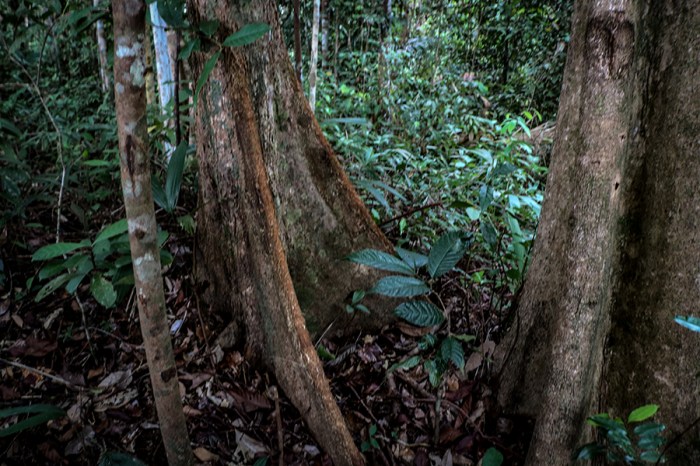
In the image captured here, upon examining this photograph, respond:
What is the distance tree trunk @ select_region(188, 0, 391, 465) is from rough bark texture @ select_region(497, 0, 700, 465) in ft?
3.34

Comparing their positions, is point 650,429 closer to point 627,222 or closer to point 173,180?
point 627,222

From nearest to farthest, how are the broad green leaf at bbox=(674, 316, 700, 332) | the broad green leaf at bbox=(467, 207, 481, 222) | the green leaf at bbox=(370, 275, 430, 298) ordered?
1. the broad green leaf at bbox=(674, 316, 700, 332)
2. the green leaf at bbox=(370, 275, 430, 298)
3. the broad green leaf at bbox=(467, 207, 481, 222)

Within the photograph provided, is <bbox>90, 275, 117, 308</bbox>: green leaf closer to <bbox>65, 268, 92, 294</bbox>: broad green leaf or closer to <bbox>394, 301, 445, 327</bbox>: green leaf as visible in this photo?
<bbox>65, 268, 92, 294</bbox>: broad green leaf

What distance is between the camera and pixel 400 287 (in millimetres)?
2041

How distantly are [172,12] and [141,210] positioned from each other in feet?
2.31

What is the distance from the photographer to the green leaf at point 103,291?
1.84 meters

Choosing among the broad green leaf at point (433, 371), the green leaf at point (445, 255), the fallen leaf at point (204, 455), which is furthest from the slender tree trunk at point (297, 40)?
the fallen leaf at point (204, 455)

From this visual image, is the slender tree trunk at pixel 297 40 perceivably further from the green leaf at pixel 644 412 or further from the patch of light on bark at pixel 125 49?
the green leaf at pixel 644 412

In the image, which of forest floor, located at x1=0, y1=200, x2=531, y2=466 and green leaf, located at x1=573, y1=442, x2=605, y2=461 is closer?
green leaf, located at x1=573, y1=442, x2=605, y2=461

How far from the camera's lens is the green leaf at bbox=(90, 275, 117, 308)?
6.04 feet

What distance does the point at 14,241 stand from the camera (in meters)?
2.95

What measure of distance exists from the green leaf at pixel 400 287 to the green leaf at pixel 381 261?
0.15 feet

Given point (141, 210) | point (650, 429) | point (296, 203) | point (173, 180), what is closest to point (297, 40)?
point (296, 203)

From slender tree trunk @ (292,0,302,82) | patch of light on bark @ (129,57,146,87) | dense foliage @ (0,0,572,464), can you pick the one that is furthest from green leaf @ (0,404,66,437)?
slender tree trunk @ (292,0,302,82)
